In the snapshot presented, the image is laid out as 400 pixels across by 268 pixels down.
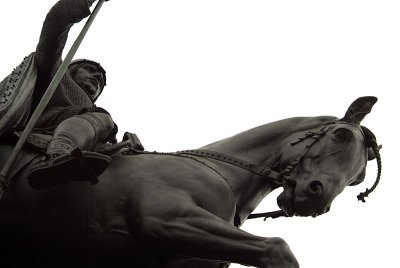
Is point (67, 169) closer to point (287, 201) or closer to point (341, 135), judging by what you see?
point (287, 201)

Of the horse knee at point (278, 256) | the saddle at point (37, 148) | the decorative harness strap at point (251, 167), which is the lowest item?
the horse knee at point (278, 256)

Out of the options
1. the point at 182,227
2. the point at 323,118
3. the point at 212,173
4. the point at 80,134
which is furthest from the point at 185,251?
the point at 323,118

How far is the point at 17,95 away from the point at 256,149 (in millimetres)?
2235

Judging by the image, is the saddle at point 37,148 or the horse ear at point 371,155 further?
the horse ear at point 371,155

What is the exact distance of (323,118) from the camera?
8508 millimetres

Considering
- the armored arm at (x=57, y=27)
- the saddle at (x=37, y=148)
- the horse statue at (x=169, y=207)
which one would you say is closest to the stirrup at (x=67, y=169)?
the saddle at (x=37, y=148)

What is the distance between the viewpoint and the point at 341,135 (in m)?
8.13

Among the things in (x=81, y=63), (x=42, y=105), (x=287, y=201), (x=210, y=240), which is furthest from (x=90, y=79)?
(x=210, y=240)

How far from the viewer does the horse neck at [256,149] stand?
26.3 feet

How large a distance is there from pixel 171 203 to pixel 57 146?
40.8 inches

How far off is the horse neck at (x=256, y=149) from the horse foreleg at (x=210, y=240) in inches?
31.9

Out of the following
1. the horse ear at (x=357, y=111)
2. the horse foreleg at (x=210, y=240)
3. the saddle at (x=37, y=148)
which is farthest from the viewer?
the horse ear at (x=357, y=111)

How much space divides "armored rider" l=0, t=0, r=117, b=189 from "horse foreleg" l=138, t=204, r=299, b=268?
687 mm

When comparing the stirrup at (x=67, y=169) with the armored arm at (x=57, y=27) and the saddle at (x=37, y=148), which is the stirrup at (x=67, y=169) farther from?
the armored arm at (x=57, y=27)
